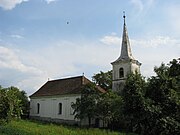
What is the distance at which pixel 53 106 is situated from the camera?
49156mm

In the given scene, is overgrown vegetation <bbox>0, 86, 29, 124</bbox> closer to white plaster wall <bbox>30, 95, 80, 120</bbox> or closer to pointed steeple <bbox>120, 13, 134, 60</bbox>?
white plaster wall <bbox>30, 95, 80, 120</bbox>

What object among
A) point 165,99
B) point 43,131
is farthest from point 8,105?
point 165,99

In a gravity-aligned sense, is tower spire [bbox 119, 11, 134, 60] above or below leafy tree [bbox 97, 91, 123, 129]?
above

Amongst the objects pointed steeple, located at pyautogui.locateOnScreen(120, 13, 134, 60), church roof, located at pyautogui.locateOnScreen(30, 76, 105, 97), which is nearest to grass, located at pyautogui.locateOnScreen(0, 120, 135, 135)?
church roof, located at pyautogui.locateOnScreen(30, 76, 105, 97)

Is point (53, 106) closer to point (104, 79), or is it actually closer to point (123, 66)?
point (104, 79)

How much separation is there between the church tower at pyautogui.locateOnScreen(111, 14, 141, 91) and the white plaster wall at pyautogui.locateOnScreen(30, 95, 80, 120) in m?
6.82

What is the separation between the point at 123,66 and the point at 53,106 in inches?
589

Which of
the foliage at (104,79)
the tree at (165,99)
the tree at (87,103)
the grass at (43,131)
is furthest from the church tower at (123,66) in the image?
the tree at (165,99)

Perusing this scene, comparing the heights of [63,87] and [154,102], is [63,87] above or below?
above

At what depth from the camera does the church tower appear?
141ft

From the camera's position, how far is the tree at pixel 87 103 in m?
36.8

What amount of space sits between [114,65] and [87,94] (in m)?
9.16

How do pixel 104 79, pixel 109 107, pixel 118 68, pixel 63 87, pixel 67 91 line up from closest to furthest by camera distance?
1. pixel 109 107
2. pixel 118 68
3. pixel 67 91
4. pixel 63 87
5. pixel 104 79

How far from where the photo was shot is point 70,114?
4472 cm
